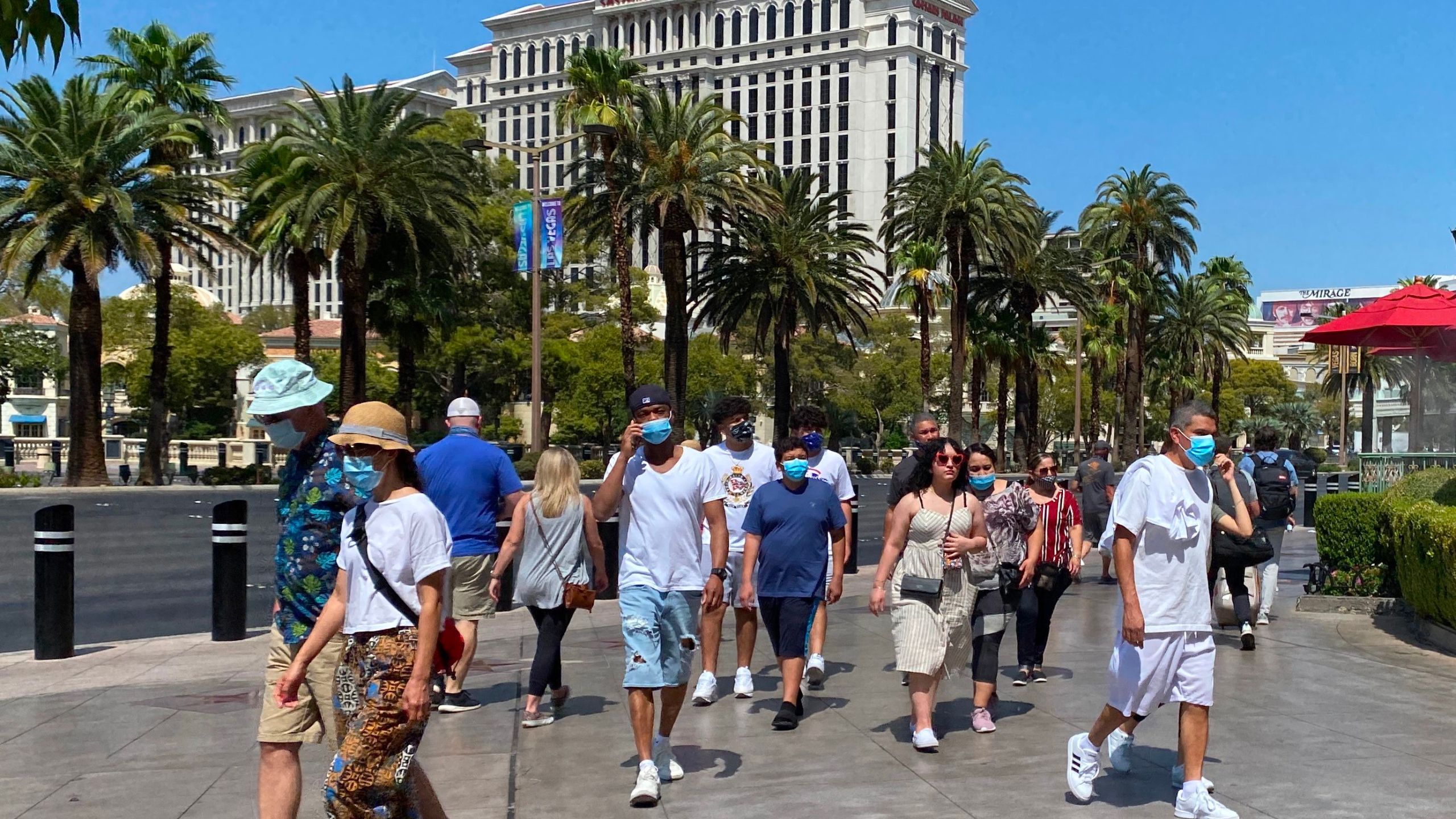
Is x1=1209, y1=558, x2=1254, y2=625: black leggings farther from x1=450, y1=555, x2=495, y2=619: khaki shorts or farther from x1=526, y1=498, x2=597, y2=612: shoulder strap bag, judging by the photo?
x1=450, y1=555, x2=495, y2=619: khaki shorts

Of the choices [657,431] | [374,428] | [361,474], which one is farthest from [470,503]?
[374,428]

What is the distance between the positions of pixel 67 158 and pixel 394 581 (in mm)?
38118

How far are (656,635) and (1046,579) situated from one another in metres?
3.80

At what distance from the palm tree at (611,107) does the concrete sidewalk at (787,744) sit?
2809 centimetres

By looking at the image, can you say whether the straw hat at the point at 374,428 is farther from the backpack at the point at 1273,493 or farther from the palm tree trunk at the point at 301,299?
the palm tree trunk at the point at 301,299

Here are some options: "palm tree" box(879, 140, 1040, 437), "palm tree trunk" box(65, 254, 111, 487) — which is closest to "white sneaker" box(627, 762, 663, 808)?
"palm tree trunk" box(65, 254, 111, 487)

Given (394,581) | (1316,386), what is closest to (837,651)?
(394,581)

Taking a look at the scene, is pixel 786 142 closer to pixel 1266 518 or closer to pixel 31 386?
pixel 31 386

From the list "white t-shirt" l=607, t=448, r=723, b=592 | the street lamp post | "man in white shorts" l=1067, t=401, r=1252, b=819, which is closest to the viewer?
"man in white shorts" l=1067, t=401, r=1252, b=819

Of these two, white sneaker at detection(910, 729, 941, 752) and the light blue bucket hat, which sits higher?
the light blue bucket hat

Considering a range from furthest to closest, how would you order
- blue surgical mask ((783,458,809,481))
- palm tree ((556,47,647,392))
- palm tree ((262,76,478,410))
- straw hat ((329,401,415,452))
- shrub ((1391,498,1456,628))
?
palm tree ((262,76,478,410)), palm tree ((556,47,647,392)), shrub ((1391,498,1456,628)), blue surgical mask ((783,458,809,481)), straw hat ((329,401,415,452))

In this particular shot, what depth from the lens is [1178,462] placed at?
248 inches

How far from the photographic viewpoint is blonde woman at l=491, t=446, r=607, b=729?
7883 mm

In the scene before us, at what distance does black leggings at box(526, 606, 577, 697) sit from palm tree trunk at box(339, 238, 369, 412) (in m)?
32.5
